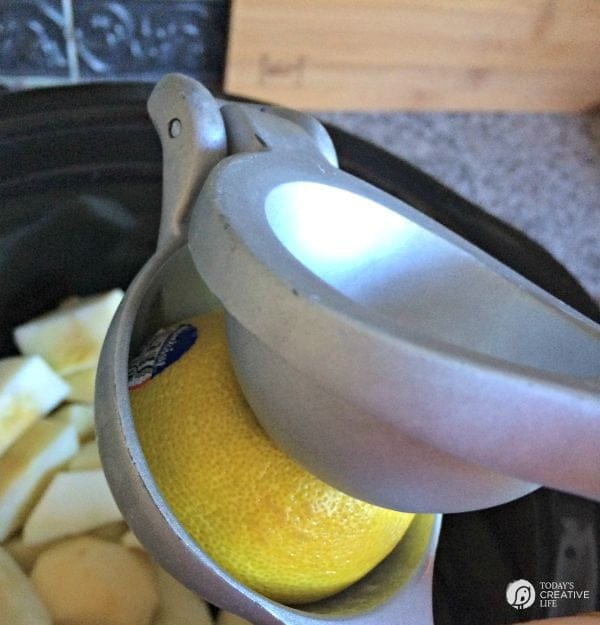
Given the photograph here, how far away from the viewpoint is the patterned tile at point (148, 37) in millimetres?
826

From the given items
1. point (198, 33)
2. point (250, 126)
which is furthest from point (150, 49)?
→ point (250, 126)

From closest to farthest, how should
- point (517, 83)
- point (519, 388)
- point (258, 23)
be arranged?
point (519, 388) < point (258, 23) < point (517, 83)

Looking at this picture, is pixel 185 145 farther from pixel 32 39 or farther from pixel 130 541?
pixel 32 39

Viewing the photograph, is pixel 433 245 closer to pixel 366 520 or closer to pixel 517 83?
pixel 366 520

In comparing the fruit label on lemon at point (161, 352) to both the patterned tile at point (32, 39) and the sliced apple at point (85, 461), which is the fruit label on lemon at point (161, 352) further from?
the patterned tile at point (32, 39)

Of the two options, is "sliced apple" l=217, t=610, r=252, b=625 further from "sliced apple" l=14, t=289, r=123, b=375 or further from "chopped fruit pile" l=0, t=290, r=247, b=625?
"sliced apple" l=14, t=289, r=123, b=375

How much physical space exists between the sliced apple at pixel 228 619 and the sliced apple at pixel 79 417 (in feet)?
0.53

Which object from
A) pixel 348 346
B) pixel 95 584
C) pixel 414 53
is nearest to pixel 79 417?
pixel 95 584

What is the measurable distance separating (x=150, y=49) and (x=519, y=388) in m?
0.72

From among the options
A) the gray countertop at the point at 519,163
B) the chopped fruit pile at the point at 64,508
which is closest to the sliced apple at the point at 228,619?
the chopped fruit pile at the point at 64,508


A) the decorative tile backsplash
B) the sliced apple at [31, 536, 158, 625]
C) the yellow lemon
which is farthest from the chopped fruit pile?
the decorative tile backsplash

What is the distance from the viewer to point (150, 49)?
0.86 metres

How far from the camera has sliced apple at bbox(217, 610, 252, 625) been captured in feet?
1.61

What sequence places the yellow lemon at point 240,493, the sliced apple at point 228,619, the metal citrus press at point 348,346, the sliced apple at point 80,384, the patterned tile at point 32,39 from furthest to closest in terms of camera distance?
the patterned tile at point 32,39, the sliced apple at point 80,384, the sliced apple at point 228,619, the yellow lemon at point 240,493, the metal citrus press at point 348,346
